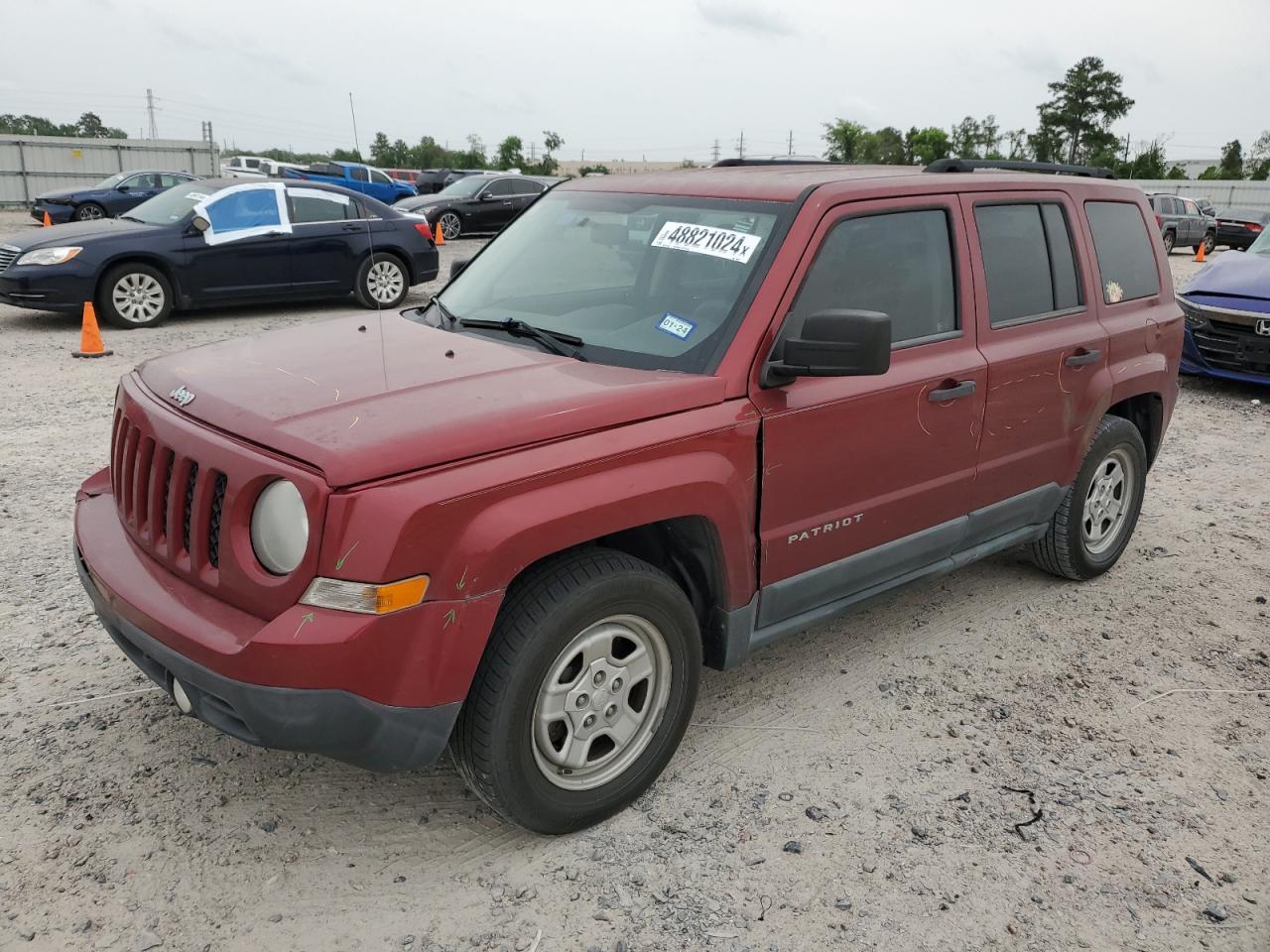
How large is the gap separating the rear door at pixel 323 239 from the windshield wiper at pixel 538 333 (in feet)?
28.2

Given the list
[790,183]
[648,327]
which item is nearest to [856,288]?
[790,183]

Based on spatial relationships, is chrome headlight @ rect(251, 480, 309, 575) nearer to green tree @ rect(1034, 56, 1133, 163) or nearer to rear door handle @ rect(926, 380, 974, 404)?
rear door handle @ rect(926, 380, 974, 404)

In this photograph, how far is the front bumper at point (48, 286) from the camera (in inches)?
398

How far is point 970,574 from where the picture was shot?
17.0 ft

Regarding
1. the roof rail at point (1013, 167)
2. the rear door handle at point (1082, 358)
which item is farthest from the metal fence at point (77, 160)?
the rear door handle at point (1082, 358)

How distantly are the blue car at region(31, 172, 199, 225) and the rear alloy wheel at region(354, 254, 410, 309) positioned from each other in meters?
10.1

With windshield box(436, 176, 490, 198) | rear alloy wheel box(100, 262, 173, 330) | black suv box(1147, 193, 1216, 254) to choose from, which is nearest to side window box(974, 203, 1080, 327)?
rear alloy wheel box(100, 262, 173, 330)

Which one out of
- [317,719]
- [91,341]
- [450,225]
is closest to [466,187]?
[450,225]

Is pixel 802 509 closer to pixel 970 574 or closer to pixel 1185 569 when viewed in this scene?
pixel 970 574

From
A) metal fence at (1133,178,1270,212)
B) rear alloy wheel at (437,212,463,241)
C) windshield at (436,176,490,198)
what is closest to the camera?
rear alloy wheel at (437,212,463,241)

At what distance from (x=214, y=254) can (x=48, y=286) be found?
161cm

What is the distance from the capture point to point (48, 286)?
33.2 ft

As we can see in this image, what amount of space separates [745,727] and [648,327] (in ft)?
4.82

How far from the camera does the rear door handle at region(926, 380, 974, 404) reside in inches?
146
